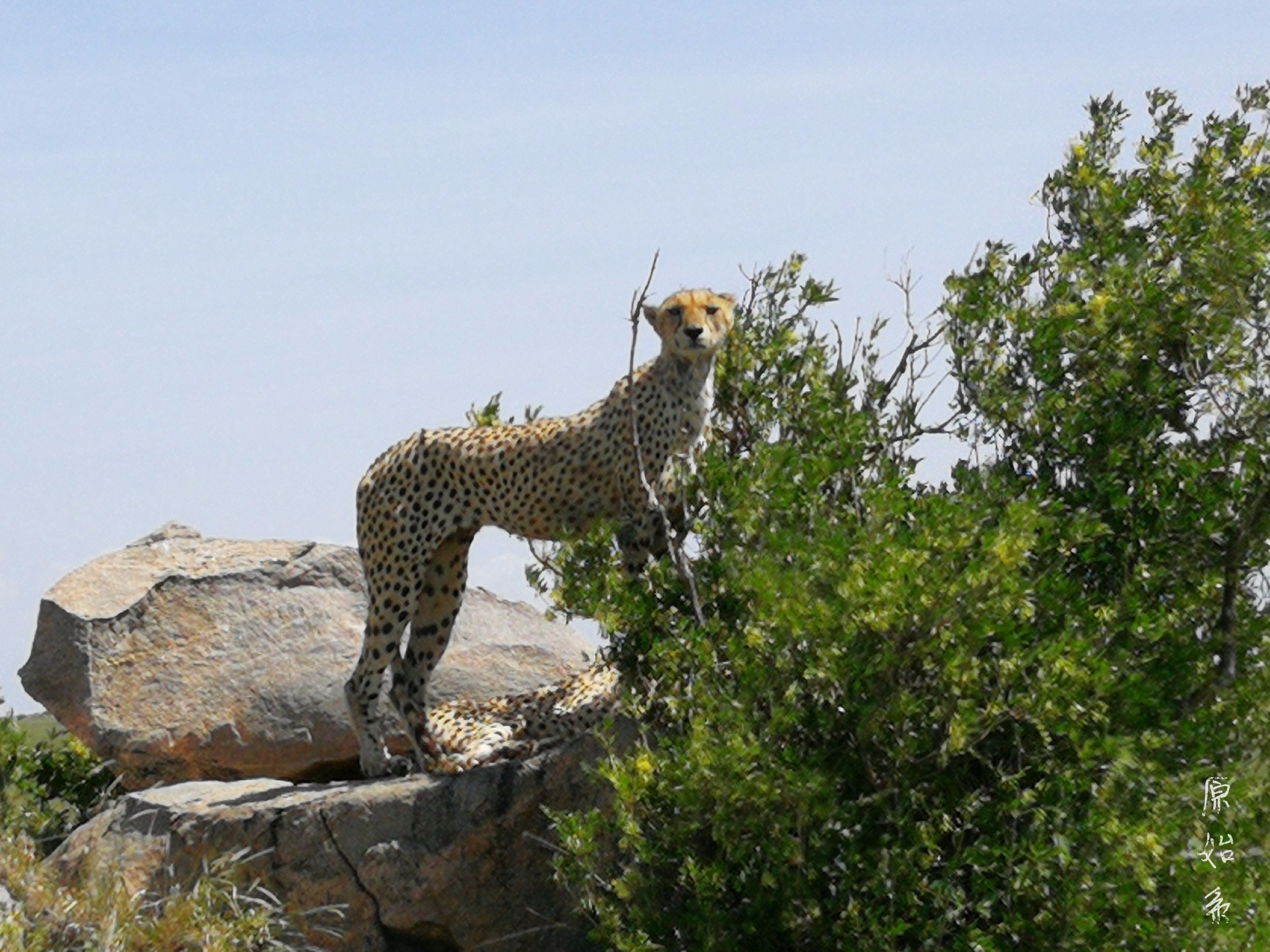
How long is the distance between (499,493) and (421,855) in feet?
5.72

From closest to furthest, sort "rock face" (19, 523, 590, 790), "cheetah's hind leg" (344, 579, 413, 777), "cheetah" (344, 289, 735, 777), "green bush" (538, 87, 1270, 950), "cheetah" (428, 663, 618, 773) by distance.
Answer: "green bush" (538, 87, 1270, 950) → "cheetah" (344, 289, 735, 777) → "cheetah" (428, 663, 618, 773) → "cheetah's hind leg" (344, 579, 413, 777) → "rock face" (19, 523, 590, 790)

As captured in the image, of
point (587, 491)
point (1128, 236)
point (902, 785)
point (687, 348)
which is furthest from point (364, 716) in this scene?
point (1128, 236)

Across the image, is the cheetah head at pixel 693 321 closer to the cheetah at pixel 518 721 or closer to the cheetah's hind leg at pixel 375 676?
the cheetah at pixel 518 721

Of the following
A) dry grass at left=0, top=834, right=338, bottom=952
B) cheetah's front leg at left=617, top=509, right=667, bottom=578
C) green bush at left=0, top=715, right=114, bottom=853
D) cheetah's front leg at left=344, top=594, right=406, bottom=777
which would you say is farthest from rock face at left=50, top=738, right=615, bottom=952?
green bush at left=0, top=715, right=114, bottom=853

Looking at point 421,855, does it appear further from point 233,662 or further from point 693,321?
point 693,321

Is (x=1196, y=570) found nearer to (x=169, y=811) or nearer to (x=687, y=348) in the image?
(x=687, y=348)

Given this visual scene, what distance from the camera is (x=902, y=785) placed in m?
7.36

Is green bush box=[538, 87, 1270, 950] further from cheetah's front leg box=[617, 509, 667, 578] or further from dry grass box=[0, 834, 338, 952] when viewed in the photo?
dry grass box=[0, 834, 338, 952]

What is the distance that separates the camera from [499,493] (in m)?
9.62

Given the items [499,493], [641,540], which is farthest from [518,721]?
[641,540]

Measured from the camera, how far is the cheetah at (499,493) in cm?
916

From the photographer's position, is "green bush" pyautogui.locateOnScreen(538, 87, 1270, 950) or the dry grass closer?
"green bush" pyautogui.locateOnScreen(538, 87, 1270, 950)

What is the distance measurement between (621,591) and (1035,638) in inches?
63.7

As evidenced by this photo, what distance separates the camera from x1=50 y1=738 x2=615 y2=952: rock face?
9.38m
